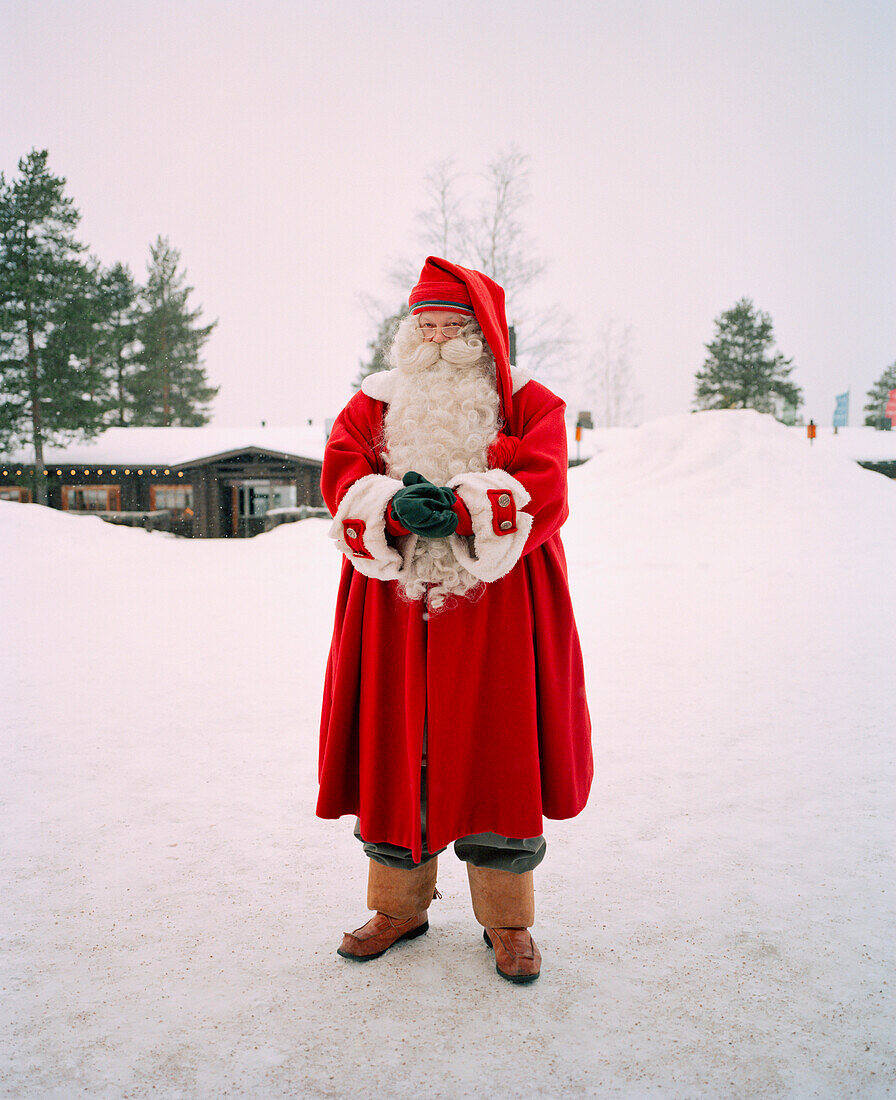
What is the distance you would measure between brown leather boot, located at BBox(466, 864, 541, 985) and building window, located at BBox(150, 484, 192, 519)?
1820 cm

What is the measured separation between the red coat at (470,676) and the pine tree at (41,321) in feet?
60.8

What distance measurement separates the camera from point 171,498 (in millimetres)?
18625

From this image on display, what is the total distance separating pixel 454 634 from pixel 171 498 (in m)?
18.7

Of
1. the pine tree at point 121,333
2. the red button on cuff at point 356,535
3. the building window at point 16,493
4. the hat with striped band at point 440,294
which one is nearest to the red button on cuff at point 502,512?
the red button on cuff at point 356,535

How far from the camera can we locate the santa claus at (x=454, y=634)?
1611 mm

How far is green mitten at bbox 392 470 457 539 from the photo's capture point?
1.48 metres

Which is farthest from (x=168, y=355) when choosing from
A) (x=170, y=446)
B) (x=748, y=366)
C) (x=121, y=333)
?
(x=748, y=366)

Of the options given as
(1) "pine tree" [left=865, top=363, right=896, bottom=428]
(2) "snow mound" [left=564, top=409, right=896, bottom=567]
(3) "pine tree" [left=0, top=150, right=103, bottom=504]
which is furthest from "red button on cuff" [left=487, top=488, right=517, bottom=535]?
(1) "pine tree" [left=865, top=363, right=896, bottom=428]

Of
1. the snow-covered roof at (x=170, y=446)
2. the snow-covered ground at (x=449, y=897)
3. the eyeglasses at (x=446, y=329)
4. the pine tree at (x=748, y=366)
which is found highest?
the pine tree at (x=748, y=366)

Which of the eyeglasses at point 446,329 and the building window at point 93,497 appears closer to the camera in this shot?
the eyeglasses at point 446,329

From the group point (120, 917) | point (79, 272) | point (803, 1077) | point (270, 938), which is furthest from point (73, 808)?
point (79, 272)

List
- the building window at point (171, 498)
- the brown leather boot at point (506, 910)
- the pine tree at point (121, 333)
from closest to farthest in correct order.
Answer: the brown leather boot at point (506, 910) → the building window at point (171, 498) → the pine tree at point (121, 333)

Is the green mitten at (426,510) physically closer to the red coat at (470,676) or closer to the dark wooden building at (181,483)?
the red coat at (470,676)

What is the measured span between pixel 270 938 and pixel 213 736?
160 cm
